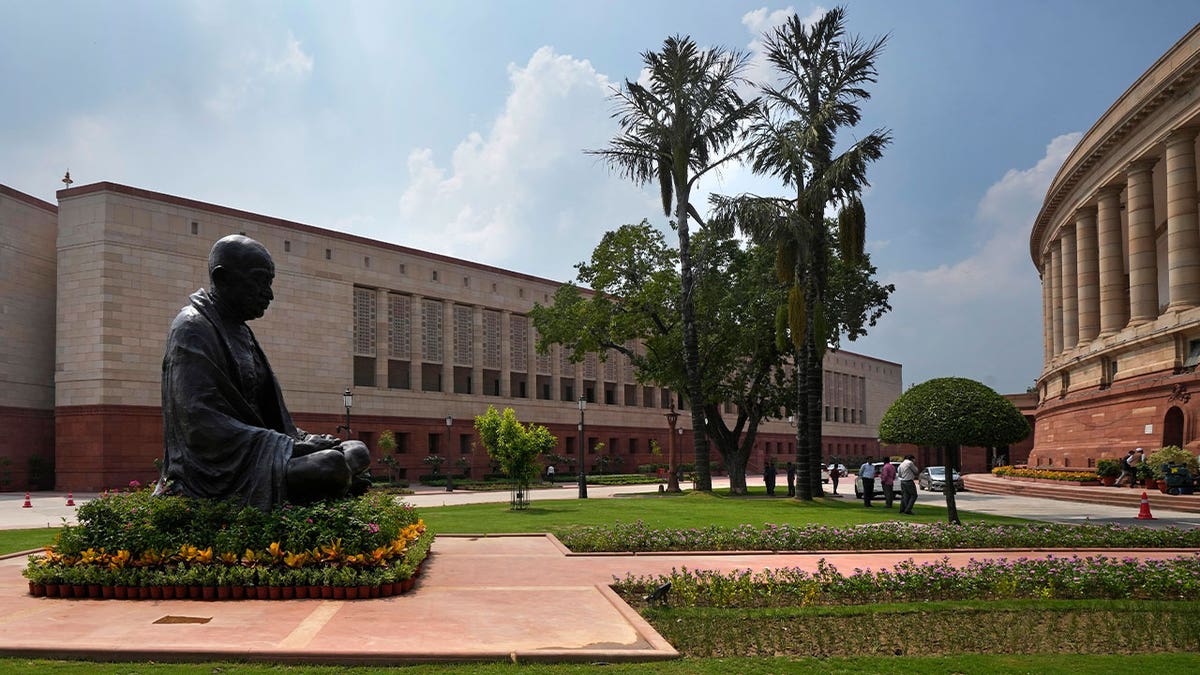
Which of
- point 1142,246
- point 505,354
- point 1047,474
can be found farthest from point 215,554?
point 505,354

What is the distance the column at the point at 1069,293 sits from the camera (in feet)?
156

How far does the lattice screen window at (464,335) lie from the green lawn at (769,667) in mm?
50270

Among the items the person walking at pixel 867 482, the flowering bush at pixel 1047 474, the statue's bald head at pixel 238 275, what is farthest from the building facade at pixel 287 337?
the statue's bald head at pixel 238 275

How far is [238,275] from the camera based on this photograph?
1145 centimetres

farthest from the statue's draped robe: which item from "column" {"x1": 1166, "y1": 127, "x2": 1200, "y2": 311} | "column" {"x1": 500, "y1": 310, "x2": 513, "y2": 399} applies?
"column" {"x1": 500, "y1": 310, "x2": 513, "y2": 399}

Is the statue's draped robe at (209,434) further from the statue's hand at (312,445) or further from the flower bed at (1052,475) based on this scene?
the flower bed at (1052,475)

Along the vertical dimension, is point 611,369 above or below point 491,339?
below

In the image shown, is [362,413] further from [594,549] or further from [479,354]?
[594,549]

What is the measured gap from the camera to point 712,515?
23.2m

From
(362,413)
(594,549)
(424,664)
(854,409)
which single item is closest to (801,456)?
(594,549)

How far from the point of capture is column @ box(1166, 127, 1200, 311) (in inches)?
1236

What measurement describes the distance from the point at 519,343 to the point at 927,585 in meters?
51.9

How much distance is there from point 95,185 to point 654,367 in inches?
1031

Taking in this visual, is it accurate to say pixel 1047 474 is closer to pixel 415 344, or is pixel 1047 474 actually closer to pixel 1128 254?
pixel 1128 254
